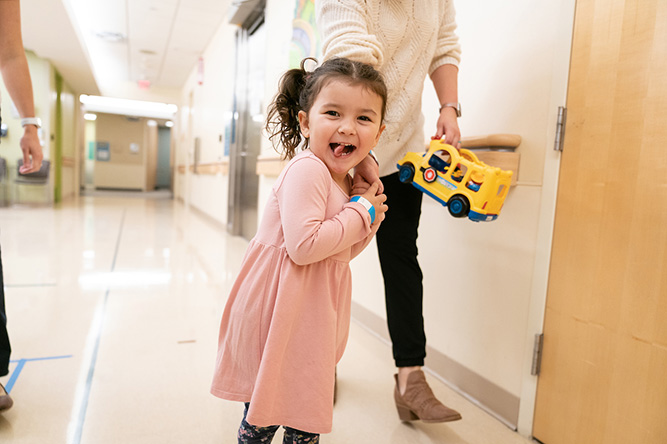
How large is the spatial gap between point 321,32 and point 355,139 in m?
0.45

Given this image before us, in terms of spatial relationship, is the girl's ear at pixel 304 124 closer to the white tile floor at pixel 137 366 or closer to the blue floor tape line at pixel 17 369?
the white tile floor at pixel 137 366

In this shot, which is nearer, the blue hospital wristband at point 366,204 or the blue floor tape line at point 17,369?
the blue hospital wristband at point 366,204

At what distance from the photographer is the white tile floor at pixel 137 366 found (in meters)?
1.24

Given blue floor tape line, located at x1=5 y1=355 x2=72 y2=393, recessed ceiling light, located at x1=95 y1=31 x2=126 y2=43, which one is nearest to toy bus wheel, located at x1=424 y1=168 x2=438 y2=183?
blue floor tape line, located at x1=5 y1=355 x2=72 y2=393

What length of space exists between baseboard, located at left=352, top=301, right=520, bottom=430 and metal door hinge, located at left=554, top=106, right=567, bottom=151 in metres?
0.75

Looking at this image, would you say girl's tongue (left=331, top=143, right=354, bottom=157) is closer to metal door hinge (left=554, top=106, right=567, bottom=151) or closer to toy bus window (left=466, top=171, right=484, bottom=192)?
toy bus window (left=466, top=171, right=484, bottom=192)

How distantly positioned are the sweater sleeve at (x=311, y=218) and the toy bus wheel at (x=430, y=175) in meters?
0.42

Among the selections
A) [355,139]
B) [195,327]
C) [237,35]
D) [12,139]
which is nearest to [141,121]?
[12,139]

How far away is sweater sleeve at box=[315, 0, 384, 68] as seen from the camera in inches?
38.8

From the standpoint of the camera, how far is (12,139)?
7254mm

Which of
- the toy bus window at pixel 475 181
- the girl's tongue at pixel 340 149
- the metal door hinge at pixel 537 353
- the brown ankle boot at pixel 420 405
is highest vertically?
the girl's tongue at pixel 340 149

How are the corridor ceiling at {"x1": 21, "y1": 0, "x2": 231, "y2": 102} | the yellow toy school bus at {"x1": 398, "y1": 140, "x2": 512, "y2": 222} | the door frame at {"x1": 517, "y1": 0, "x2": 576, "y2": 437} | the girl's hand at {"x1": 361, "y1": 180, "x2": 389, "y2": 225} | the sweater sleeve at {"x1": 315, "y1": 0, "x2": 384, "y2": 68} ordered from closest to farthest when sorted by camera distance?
1. the girl's hand at {"x1": 361, "y1": 180, "x2": 389, "y2": 225}
2. the sweater sleeve at {"x1": 315, "y1": 0, "x2": 384, "y2": 68}
3. the yellow toy school bus at {"x1": 398, "y1": 140, "x2": 512, "y2": 222}
4. the door frame at {"x1": 517, "y1": 0, "x2": 576, "y2": 437}
5. the corridor ceiling at {"x1": 21, "y1": 0, "x2": 231, "y2": 102}

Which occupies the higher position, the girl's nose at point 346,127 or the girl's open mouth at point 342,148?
the girl's nose at point 346,127

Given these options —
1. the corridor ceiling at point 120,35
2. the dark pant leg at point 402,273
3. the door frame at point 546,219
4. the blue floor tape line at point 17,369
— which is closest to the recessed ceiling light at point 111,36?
the corridor ceiling at point 120,35
